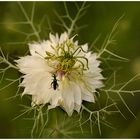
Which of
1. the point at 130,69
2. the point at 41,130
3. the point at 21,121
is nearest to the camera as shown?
the point at 41,130

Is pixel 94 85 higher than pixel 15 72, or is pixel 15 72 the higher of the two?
pixel 15 72

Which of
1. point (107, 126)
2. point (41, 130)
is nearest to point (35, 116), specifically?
point (41, 130)

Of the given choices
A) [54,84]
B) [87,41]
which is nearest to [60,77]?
→ [54,84]

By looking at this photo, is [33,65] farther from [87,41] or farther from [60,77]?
[87,41]

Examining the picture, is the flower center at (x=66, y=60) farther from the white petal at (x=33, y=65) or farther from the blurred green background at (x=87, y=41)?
the blurred green background at (x=87, y=41)

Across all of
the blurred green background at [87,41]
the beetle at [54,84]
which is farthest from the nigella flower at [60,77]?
the blurred green background at [87,41]

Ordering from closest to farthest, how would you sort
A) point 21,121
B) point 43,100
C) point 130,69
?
point 43,100 < point 21,121 < point 130,69

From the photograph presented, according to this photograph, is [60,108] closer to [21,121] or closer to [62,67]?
[62,67]
